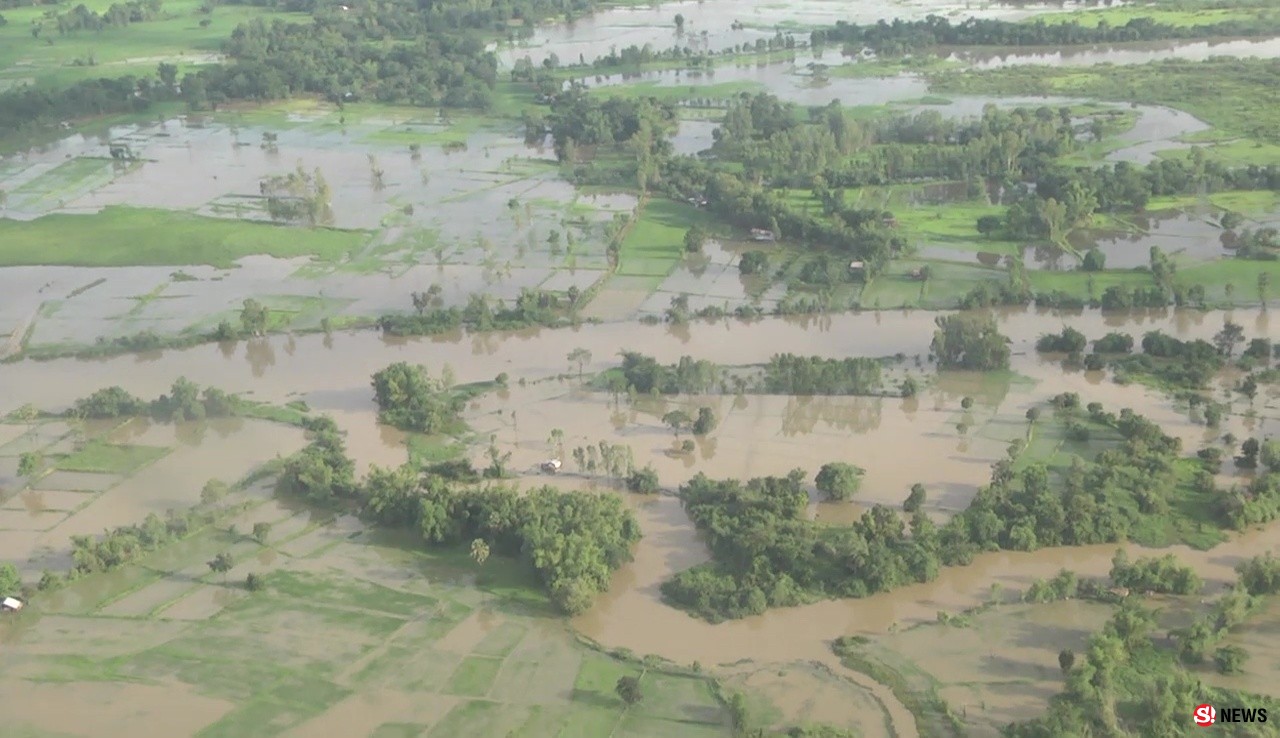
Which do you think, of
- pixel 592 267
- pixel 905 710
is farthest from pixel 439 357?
pixel 905 710

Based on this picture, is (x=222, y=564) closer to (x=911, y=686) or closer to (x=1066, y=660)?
(x=911, y=686)

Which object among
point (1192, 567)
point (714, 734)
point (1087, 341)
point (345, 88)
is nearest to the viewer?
point (714, 734)

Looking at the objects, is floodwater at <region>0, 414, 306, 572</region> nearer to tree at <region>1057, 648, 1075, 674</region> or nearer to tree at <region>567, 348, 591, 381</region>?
tree at <region>567, 348, 591, 381</region>

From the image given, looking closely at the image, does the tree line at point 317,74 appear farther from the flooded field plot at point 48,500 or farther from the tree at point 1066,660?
the tree at point 1066,660

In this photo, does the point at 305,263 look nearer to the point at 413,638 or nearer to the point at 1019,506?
the point at 413,638

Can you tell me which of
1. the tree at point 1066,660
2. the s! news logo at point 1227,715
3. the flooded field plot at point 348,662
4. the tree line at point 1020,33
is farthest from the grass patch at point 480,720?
the tree line at point 1020,33
